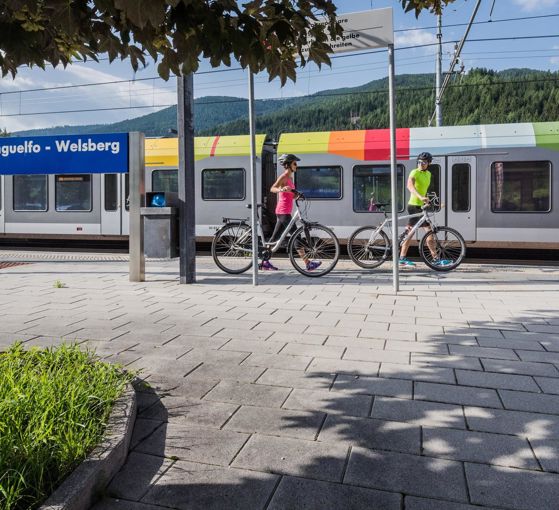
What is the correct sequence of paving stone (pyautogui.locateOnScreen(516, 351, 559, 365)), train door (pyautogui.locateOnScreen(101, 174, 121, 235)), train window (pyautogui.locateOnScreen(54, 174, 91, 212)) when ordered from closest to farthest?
paving stone (pyautogui.locateOnScreen(516, 351, 559, 365)) < train door (pyautogui.locateOnScreen(101, 174, 121, 235)) < train window (pyautogui.locateOnScreen(54, 174, 91, 212))

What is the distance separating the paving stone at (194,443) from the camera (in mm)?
2436

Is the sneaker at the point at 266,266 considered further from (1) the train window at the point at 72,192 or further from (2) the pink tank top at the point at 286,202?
(1) the train window at the point at 72,192

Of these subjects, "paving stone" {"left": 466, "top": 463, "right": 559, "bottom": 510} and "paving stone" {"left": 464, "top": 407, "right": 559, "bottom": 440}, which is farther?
"paving stone" {"left": 464, "top": 407, "right": 559, "bottom": 440}

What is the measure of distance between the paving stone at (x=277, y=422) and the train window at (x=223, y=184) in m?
10.7

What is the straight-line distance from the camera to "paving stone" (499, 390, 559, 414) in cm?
294

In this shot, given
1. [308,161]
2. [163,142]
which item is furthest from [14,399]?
[163,142]

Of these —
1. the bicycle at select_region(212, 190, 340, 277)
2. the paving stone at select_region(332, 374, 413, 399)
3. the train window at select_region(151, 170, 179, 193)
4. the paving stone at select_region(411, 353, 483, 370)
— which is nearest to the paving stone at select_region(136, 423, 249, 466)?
the paving stone at select_region(332, 374, 413, 399)

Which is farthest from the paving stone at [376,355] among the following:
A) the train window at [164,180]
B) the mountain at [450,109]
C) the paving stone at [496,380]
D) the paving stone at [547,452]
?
the mountain at [450,109]

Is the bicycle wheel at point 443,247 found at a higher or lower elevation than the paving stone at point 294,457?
higher

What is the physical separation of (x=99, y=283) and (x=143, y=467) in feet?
18.9

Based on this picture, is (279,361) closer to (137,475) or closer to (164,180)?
(137,475)

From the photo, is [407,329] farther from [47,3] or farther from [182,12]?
[47,3]

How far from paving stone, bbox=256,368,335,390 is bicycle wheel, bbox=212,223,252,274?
5194 millimetres

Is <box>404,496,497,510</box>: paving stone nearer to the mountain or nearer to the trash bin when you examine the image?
the trash bin
